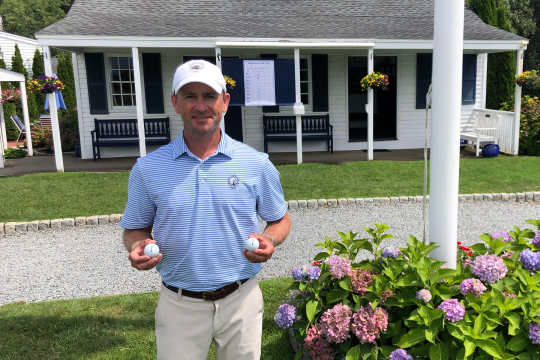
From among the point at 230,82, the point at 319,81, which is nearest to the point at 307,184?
the point at 230,82

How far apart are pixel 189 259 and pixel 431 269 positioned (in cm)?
126

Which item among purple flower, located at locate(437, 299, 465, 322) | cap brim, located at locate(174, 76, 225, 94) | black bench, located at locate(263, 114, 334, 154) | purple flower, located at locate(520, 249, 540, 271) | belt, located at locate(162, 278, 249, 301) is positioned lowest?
black bench, located at locate(263, 114, 334, 154)

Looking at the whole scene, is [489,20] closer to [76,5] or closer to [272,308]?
[76,5]

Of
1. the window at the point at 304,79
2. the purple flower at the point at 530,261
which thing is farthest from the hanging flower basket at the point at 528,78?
the purple flower at the point at 530,261

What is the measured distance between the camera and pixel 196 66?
1.80 meters

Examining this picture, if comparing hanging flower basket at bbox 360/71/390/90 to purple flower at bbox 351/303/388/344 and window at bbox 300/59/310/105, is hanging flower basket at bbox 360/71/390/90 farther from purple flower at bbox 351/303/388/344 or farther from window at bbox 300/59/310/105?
purple flower at bbox 351/303/388/344

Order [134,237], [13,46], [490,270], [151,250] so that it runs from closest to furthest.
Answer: [151,250] → [134,237] → [490,270] → [13,46]

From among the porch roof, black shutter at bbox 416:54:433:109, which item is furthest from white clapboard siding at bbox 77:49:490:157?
the porch roof

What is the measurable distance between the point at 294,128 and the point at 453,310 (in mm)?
9326

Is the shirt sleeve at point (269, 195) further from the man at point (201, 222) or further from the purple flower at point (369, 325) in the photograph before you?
the purple flower at point (369, 325)

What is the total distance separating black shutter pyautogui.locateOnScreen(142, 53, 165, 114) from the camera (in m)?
10.9

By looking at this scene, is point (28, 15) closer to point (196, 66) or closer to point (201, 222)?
Answer: point (196, 66)

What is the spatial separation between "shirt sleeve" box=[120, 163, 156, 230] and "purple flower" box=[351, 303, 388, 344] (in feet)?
3.76

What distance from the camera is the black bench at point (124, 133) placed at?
1069 centimetres
